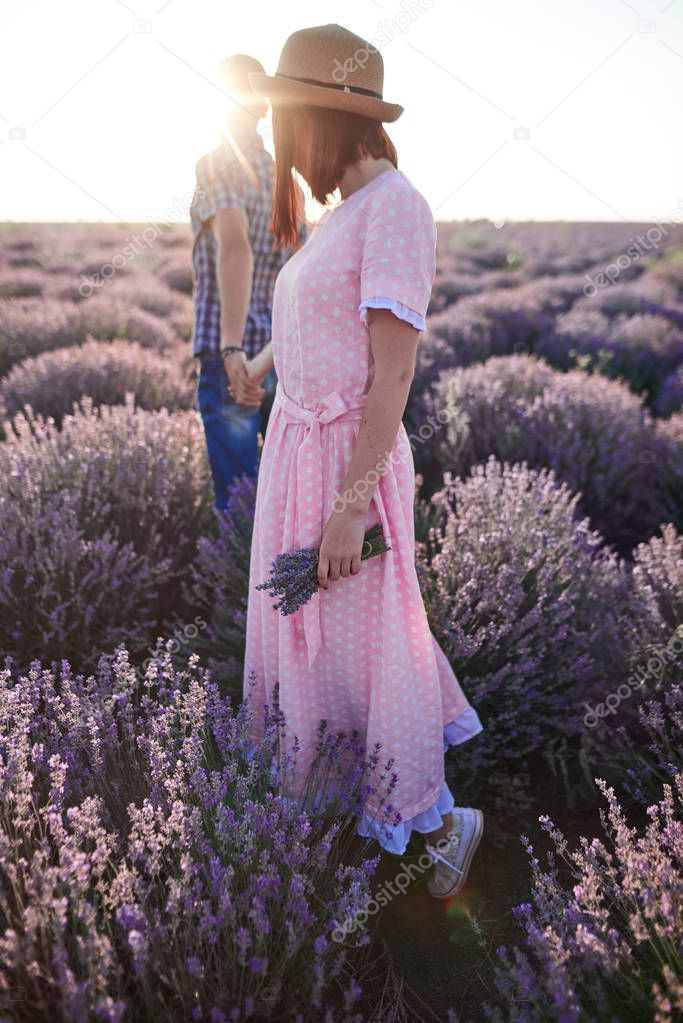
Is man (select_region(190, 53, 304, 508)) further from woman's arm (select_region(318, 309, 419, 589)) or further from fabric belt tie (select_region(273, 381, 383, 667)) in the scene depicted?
woman's arm (select_region(318, 309, 419, 589))

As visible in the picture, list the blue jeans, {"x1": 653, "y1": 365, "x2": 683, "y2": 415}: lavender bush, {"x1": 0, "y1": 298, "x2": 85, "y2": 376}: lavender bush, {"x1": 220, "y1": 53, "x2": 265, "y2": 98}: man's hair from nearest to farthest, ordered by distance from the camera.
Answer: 1. {"x1": 220, "y1": 53, "x2": 265, "y2": 98}: man's hair
2. the blue jeans
3. {"x1": 653, "y1": 365, "x2": 683, "y2": 415}: lavender bush
4. {"x1": 0, "y1": 298, "x2": 85, "y2": 376}: lavender bush

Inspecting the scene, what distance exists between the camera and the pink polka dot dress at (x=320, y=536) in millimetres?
1539

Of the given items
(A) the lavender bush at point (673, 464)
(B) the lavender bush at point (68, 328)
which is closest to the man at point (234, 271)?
(A) the lavender bush at point (673, 464)

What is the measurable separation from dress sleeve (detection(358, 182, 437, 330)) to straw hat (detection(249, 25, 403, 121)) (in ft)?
0.66

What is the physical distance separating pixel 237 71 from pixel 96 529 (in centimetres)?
182

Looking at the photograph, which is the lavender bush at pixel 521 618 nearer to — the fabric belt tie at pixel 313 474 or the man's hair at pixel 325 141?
the fabric belt tie at pixel 313 474

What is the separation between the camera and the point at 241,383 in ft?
8.36

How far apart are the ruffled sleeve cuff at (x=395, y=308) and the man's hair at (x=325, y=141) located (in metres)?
0.36

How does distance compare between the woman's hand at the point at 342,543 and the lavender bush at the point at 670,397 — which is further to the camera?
the lavender bush at the point at 670,397

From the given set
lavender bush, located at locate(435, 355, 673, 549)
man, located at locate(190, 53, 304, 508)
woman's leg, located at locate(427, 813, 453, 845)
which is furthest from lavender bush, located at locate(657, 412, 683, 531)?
woman's leg, located at locate(427, 813, 453, 845)

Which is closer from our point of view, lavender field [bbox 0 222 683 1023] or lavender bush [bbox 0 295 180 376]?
lavender field [bbox 0 222 683 1023]

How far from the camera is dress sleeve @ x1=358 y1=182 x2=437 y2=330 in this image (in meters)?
1.40

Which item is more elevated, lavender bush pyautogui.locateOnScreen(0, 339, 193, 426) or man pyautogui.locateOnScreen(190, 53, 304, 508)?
lavender bush pyautogui.locateOnScreen(0, 339, 193, 426)

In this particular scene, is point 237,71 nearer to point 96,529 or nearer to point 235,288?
point 235,288
